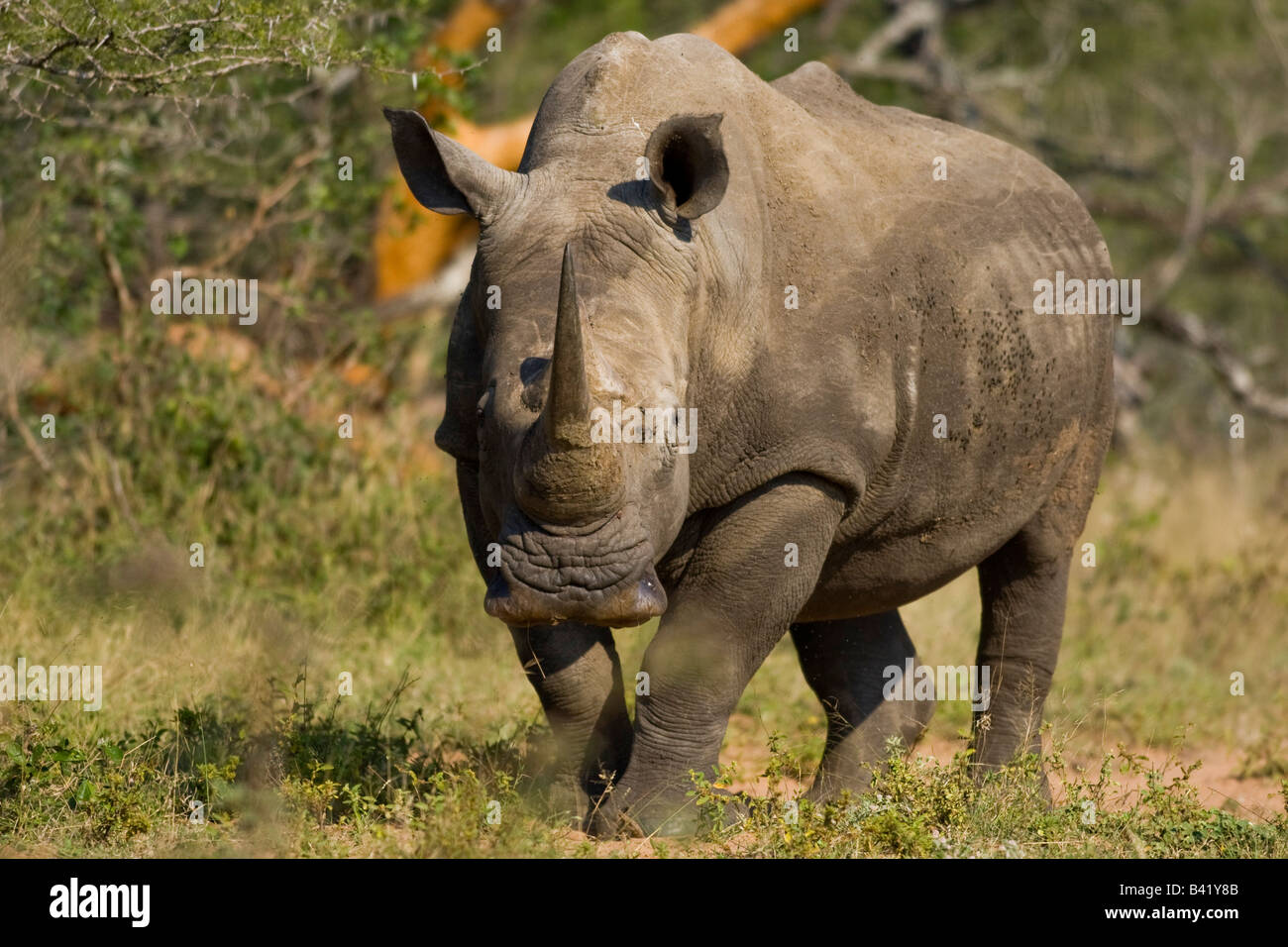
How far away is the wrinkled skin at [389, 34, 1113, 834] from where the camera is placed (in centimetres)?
480

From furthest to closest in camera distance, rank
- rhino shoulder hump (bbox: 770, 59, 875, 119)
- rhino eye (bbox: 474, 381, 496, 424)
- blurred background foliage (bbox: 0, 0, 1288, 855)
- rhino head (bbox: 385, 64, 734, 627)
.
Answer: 1. blurred background foliage (bbox: 0, 0, 1288, 855)
2. rhino shoulder hump (bbox: 770, 59, 875, 119)
3. rhino eye (bbox: 474, 381, 496, 424)
4. rhino head (bbox: 385, 64, 734, 627)

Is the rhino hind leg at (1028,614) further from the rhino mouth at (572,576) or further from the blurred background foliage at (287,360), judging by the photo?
the rhino mouth at (572,576)

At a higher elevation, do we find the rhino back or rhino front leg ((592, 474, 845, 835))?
the rhino back

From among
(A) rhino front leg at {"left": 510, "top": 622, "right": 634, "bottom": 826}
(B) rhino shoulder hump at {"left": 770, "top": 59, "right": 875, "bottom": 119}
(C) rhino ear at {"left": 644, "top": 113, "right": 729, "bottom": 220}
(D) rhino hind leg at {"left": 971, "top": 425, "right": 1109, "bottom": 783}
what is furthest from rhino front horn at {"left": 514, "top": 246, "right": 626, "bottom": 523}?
(D) rhino hind leg at {"left": 971, "top": 425, "right": 1109, "bottom": 783}

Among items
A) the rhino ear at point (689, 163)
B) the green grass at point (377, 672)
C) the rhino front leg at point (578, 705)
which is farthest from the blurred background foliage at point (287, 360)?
the rhino ear at point (689, 163)

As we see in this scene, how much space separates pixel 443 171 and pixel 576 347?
1.07 metres

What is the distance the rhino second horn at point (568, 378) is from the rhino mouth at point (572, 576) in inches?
11.0

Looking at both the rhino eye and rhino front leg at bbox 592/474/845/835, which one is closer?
the rhino eye

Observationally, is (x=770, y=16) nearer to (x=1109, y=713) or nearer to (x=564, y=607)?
(x=1109, y=713)

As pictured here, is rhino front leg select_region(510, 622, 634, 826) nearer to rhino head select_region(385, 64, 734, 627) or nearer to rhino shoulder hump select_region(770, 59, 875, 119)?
rhino head select_region(385, 64, 734, 627)

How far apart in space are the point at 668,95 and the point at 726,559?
1.49m

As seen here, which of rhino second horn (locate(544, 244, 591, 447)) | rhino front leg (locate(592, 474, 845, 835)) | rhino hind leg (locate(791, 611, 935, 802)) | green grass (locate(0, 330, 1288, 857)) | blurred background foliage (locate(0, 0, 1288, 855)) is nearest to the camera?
rhino second horn (locate(544, 244, 591, 447))

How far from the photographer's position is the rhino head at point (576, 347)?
4664 mm

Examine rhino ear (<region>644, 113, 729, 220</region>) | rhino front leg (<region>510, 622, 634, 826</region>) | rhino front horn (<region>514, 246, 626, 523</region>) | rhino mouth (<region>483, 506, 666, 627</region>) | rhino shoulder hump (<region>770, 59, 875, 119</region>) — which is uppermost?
rhino shoulder hump (<region>770, 59, 875, 119</region>)
